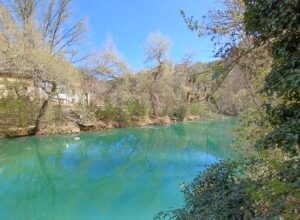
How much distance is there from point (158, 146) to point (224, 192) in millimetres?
10890

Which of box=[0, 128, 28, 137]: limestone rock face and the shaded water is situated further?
box=[0, 128, 28, 137]: limestone rock face

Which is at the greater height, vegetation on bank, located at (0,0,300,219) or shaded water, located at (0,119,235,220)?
vegetation on bank, located at (0,0,300,219)

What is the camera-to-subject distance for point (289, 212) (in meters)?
2.03

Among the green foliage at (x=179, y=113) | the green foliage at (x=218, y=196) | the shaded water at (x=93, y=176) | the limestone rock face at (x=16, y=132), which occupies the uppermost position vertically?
the green foliage at (x=179, y=113)

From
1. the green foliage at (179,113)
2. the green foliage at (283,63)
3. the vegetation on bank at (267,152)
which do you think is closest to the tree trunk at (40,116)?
the vegetation on bank at (267,152)

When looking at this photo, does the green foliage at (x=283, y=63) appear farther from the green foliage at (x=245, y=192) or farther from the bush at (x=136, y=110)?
the bush at (x=136, y=110)

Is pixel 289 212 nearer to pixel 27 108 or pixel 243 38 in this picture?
pixel 243 38

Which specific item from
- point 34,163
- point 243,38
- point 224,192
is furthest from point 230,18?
point 34,163

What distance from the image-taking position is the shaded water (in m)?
5.89

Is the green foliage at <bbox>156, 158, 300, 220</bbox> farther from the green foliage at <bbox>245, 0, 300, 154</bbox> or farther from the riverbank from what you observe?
the riverbank

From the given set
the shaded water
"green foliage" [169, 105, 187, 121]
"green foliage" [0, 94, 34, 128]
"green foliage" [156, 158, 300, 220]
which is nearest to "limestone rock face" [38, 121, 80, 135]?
"green foliage" [0, 94, 34, 128]

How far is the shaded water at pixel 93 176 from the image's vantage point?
5887mm

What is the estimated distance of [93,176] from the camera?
849 cm

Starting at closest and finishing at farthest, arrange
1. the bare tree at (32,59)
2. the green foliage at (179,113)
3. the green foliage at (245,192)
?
the green foliage at (245,192) < the bare tree at (32,59) < the green foliage at (179,113)
